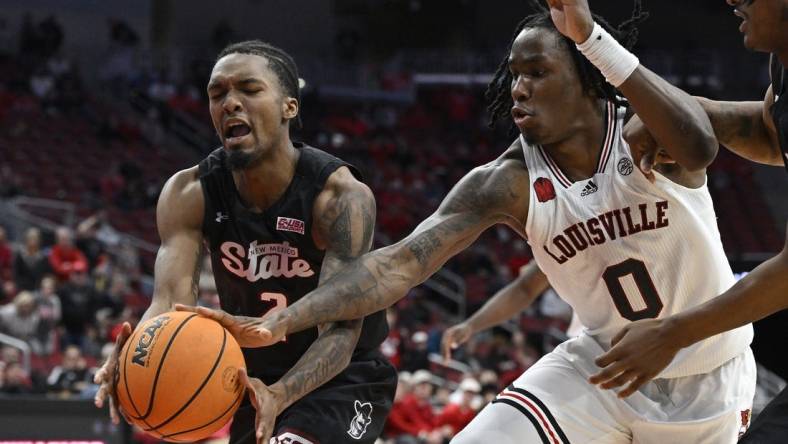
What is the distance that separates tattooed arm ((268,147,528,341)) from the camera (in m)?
4.14

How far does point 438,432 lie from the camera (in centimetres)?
1097

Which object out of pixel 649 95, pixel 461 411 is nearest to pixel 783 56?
pixel 649 95

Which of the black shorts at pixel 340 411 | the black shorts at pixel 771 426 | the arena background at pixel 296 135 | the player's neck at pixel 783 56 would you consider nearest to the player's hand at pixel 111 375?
the black shorts at pixel 340 411

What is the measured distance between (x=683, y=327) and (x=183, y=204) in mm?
2135

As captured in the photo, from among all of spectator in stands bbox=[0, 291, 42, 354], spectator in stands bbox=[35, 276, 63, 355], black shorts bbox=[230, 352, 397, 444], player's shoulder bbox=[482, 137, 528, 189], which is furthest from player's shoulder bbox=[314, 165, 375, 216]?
spectator in stands bbox=[35, 276, 63, 355]

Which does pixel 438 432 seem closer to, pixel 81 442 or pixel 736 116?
pixel 81 442

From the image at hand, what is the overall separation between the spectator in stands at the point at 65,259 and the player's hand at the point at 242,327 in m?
9.72

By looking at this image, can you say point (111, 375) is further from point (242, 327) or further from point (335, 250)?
point (335, 250)

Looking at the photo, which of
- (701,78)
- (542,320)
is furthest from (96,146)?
(701,78)

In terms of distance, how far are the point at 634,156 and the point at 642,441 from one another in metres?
1.03

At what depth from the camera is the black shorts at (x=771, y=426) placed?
353 cm

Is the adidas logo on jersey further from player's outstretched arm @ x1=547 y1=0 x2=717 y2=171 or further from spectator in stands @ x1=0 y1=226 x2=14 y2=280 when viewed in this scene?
spectator in stands @ x1=0 y1=226 x2=14 y2=280

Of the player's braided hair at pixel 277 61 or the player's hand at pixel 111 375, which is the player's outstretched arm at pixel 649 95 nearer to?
the player's braided hair at pixel 277 61

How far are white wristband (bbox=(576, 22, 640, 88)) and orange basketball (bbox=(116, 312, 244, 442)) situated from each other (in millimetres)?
1498
